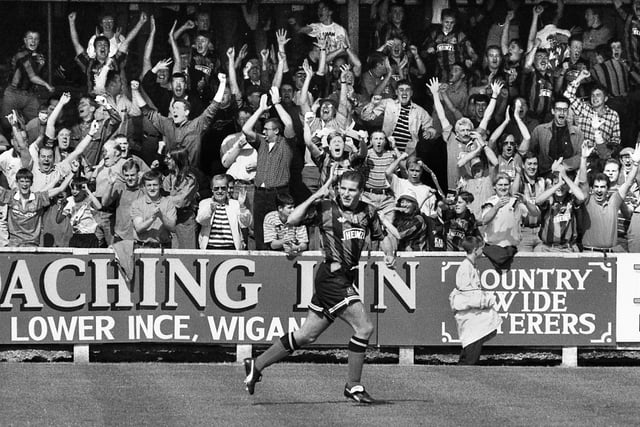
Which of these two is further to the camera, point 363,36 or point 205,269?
point 363,36

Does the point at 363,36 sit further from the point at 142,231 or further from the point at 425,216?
the point at 142,231

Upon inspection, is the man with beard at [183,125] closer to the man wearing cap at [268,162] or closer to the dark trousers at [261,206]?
the man wearing cap at [268,162]

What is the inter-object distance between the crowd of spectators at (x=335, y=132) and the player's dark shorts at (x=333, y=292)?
450 centimetres

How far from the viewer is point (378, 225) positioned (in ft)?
38.1

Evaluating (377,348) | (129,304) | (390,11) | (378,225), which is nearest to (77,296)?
(129,304)

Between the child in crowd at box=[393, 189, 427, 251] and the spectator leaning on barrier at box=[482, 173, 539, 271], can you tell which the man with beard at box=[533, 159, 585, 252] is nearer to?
the spectator leaning on barrier at box=[482, 173, 539, 271]

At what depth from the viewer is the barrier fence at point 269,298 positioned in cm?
1546

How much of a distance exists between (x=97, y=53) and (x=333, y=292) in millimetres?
7820

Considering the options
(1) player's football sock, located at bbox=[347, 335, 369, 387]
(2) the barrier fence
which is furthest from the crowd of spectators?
(1) player's football sock, located at bbox=[347, 335, 369, 387]

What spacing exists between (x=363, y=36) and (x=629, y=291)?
557 cm

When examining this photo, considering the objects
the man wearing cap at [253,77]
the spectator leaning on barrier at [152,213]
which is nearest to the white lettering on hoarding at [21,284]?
the spectator leaning on barrier at [152,213]

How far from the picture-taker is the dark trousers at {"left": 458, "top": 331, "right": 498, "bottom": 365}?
15.5 m

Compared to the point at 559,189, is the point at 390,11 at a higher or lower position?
higher

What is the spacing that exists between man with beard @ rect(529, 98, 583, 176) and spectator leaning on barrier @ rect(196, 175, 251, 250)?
14.4 ft
